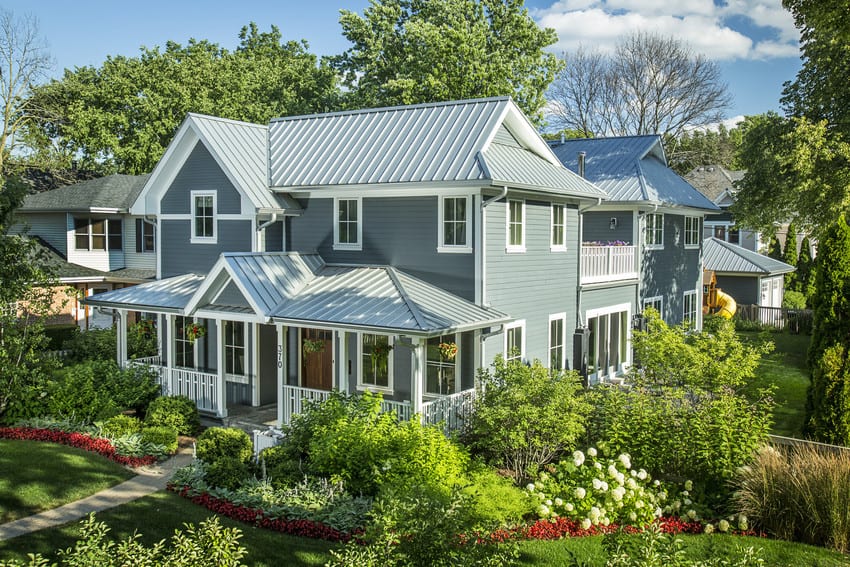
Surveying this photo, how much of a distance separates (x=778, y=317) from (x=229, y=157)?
27227 millimetres

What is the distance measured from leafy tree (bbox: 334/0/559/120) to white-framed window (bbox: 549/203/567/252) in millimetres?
14756

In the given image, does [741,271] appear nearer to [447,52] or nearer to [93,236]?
[447,52]

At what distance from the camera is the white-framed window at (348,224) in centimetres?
1800

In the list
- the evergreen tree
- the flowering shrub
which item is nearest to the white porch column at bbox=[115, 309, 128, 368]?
the flowering shrub

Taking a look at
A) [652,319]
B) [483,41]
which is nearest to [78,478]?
[652,319]

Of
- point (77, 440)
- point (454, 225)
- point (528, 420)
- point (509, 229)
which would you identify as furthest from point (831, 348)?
point (77, 440)

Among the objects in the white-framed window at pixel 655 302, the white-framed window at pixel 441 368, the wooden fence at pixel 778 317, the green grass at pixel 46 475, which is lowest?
the green grass at pixel 46 475

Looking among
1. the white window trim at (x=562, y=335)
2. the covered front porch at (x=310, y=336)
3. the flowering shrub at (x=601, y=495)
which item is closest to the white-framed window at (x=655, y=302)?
the white window trim at (x=562, y=335)

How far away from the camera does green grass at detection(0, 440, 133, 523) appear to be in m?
11.7

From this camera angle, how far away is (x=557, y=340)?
1989cm

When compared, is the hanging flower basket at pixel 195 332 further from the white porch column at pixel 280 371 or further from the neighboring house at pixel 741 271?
the neighboring house at pixel 741 271

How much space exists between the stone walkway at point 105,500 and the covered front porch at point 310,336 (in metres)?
2.97

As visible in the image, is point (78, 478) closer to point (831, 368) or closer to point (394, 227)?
point (394, 227)

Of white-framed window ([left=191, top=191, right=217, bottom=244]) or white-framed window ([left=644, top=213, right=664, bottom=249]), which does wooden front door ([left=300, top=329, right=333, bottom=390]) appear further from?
Result: white-framed window ([left=644, top=213, right=664, bottom=249])
